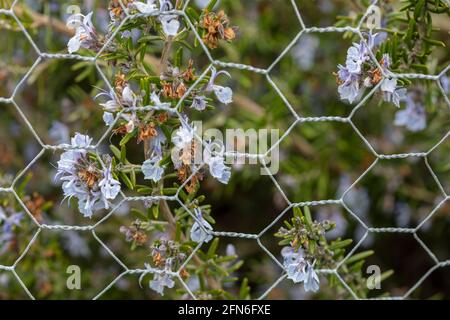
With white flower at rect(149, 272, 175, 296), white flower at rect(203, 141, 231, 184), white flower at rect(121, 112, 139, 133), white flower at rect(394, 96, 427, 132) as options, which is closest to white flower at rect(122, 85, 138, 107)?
white flower at rect(121, 112, 139, 133)

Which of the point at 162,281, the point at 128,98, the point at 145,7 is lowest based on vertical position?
the point at 162,281

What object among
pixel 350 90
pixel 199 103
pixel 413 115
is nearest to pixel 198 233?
pixel 199 103

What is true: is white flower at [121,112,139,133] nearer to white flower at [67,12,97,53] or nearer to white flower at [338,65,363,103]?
white flower at [67,12,97,53]

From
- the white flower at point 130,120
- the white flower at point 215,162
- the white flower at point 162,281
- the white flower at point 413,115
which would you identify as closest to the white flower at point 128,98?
the white flower at point 130,120

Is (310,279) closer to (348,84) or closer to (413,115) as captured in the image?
(348,84)

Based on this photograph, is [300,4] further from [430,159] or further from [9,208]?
[9,208]

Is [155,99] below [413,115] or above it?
above
